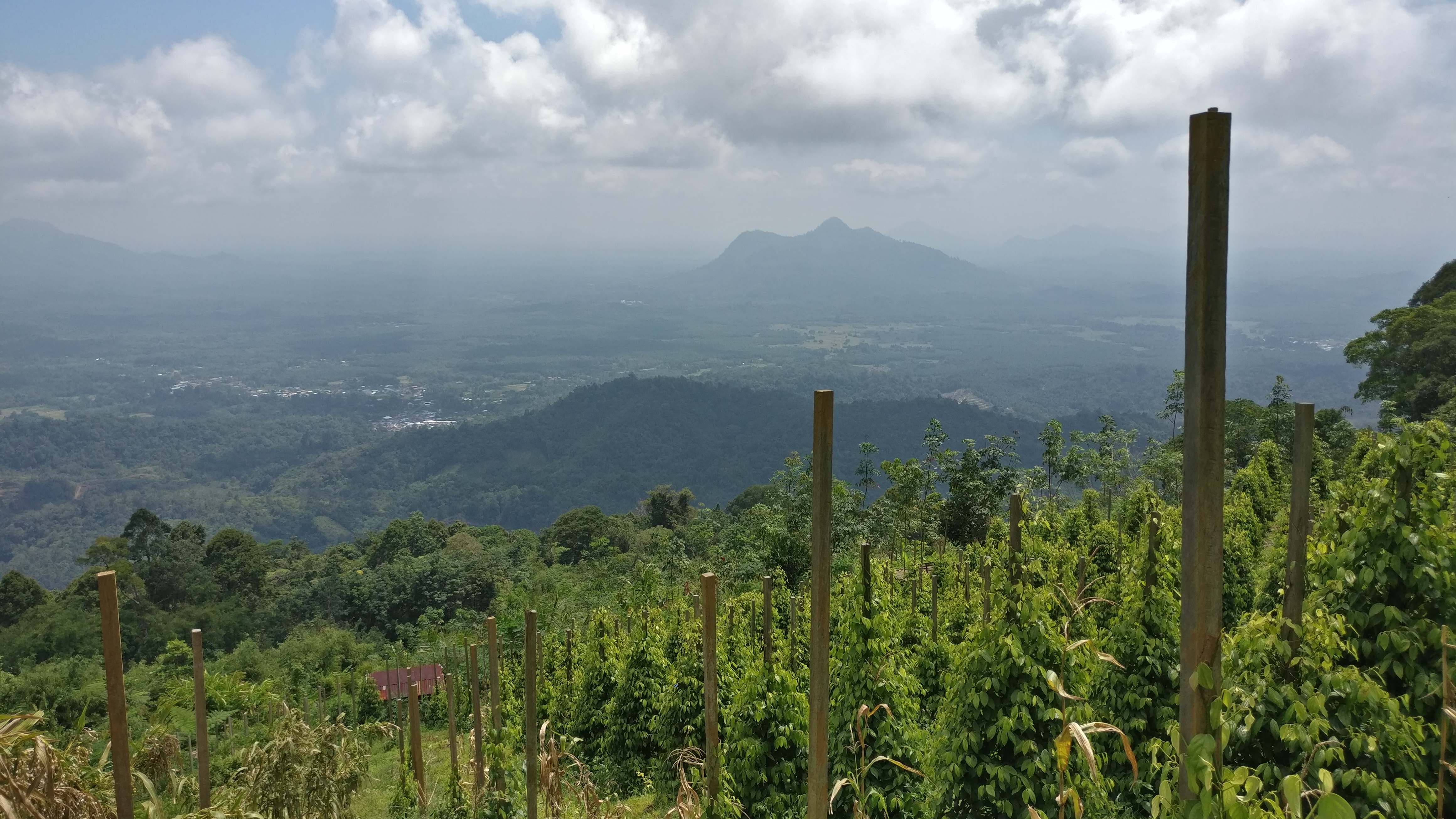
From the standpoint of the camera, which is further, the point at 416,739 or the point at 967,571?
the point at 967,571

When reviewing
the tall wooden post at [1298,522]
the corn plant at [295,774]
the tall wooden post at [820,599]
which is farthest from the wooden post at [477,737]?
the tall wooden post at [1298,522]

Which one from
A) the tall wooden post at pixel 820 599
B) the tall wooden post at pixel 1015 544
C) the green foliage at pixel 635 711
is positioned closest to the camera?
the tall wooden post at pixel 820 599

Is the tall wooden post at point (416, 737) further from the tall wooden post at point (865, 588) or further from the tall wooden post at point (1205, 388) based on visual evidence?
the tall wooden post at point (1205, 388)

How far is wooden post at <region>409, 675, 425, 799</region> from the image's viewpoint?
556cm

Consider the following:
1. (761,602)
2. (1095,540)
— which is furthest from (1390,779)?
(1095,540)

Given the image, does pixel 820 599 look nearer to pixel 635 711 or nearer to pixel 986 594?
pixel 986 594

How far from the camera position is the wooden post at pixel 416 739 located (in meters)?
5.56

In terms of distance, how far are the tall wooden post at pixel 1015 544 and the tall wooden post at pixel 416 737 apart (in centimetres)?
398

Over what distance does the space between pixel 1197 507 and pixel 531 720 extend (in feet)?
9.22

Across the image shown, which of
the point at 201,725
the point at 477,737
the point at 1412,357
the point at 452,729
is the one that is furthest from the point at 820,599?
the point at 1412,357

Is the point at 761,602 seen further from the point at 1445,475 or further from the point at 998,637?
the point at 1445,475

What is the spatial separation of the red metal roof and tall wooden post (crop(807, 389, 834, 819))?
40.2 ft

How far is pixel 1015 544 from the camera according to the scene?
3459 mm

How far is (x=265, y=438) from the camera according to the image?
98.6 metres
